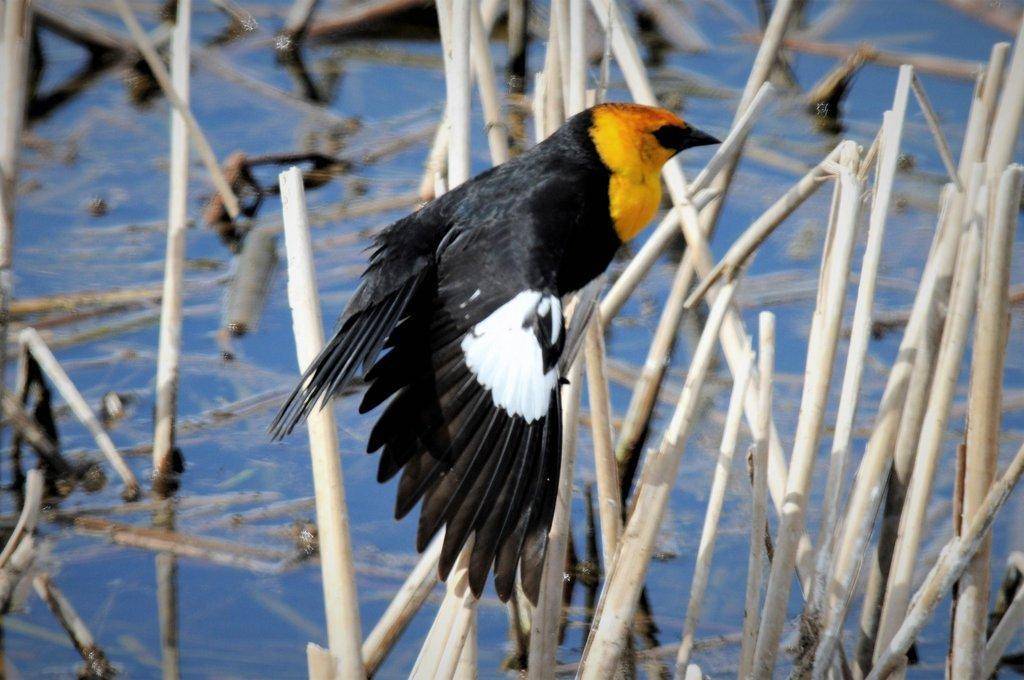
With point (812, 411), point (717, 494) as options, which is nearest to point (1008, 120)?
point (812, 411)

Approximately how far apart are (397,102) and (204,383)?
6.43ft

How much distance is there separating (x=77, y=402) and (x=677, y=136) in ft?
5.30

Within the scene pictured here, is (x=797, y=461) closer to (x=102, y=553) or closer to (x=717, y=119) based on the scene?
(x=102, y=553)

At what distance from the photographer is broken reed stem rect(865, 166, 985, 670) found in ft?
6.97

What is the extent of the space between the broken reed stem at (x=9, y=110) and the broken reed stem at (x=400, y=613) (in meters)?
1.13

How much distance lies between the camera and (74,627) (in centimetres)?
275

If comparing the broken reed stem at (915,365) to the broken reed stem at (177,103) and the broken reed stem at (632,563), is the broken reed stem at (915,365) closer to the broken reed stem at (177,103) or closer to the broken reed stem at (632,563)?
the broken reed stem at (632,563)

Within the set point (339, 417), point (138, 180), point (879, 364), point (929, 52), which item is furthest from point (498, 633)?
point (929, 52)

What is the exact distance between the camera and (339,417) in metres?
3.52

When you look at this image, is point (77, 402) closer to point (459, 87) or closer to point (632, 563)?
point (459, 87)

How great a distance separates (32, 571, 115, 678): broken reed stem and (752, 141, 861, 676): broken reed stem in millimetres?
1419

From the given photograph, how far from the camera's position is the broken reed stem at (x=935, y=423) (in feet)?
6.97

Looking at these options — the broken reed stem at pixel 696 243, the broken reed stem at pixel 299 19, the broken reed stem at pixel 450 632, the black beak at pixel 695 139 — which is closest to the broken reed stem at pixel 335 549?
the broken reed stem at pixel 450 632

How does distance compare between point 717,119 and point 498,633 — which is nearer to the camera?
point 498,633
